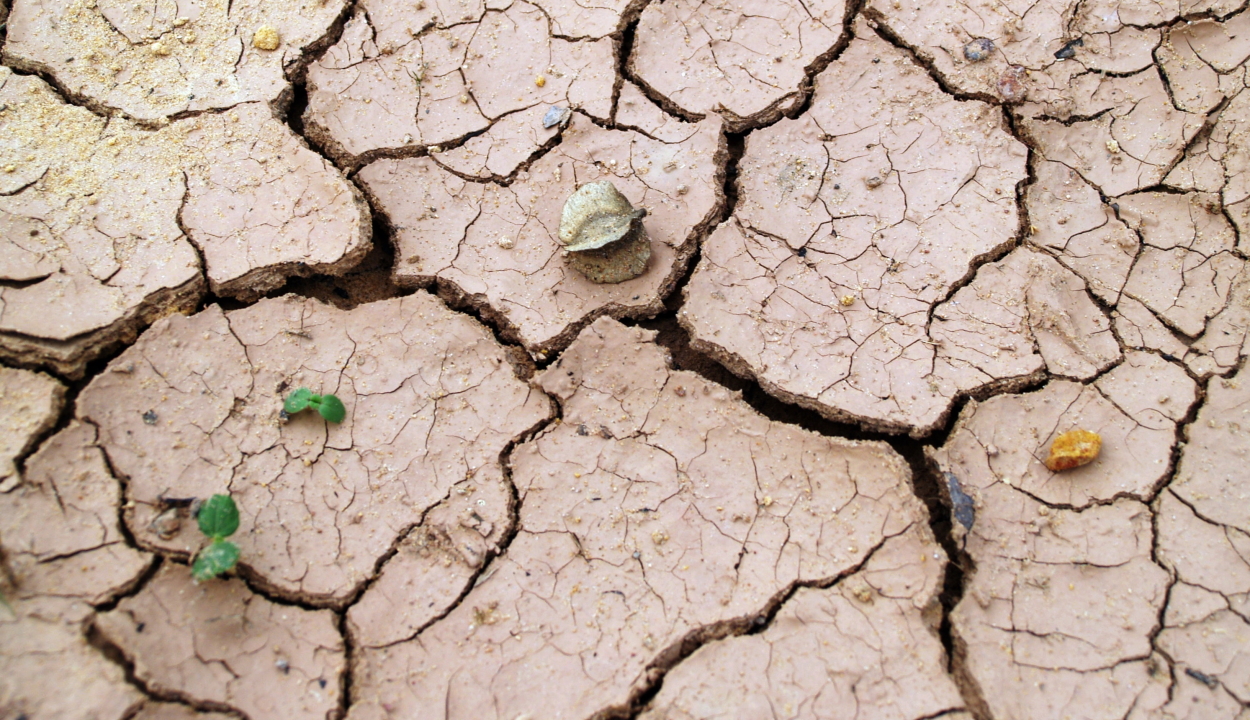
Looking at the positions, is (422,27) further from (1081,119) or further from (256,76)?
(1081,119)

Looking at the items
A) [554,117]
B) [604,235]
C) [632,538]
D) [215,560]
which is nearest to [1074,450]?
[632,538]

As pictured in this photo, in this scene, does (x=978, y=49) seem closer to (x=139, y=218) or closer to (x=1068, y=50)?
(x=1068, y=50)

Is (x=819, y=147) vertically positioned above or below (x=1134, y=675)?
above

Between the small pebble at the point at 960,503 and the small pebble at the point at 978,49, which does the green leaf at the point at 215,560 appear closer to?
the small pebble at the point at 960,503

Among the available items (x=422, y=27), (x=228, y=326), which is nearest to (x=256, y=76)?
(x=422, y=27)

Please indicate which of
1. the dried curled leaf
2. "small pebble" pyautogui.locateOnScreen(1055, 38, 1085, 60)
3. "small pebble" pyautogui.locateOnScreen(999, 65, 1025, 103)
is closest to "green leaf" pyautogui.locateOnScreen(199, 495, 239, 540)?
the dried curled leaf

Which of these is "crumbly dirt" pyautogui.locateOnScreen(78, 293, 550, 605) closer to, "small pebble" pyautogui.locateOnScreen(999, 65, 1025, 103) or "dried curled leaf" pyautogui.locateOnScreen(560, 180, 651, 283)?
"dried curled leaf" pyautogui.locateOnScreen(560, 180, 651, 283)
